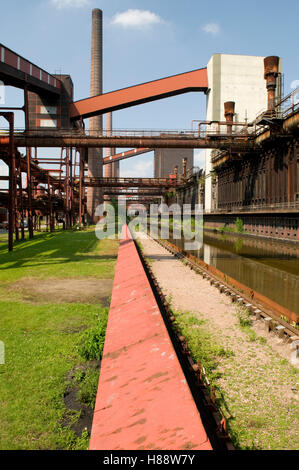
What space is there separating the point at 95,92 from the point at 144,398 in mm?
55876

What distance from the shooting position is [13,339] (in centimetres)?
539

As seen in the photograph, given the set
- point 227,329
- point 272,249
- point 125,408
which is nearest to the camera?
point 125,408

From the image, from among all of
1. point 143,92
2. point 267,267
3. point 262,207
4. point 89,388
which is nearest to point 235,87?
point 143,92

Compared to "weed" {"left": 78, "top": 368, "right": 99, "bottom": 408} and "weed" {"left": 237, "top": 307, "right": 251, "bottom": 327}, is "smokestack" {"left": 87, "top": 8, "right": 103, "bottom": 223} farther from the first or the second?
"weed" {"left": 78, "top": 368, "right": 99, "bottom": 408}

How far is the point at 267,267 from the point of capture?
15.2 m

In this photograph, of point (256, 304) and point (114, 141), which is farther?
point (114, 141)

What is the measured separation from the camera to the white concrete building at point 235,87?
41.3 metres

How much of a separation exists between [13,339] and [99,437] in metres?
3.81

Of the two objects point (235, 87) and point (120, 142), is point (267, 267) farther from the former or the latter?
point (235, 87)

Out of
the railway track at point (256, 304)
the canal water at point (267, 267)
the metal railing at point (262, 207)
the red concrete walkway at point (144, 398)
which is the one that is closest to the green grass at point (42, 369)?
the red concrete walkway at point (144, 398)

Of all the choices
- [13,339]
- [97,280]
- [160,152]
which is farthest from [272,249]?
[160,152]

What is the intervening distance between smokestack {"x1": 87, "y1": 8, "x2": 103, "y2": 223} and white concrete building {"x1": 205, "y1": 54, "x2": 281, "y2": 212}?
56.7ft

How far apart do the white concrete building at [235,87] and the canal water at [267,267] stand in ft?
75.7
